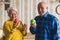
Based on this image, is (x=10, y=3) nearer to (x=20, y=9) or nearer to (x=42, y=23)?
(x=20, y=9)

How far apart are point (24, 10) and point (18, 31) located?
3.02 feet

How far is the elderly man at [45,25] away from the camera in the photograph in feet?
6.73

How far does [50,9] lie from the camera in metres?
3.22

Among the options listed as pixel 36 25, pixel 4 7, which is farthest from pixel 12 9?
pixel 4 7

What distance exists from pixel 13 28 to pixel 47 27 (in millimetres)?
395

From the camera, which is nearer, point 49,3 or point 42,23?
point 42,23

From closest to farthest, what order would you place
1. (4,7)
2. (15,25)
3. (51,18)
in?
(51,18) < (15,25) < (4,7)

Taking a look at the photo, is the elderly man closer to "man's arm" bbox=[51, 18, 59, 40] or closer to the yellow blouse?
"man's arm" bbox=[51, 18, 59, 40]

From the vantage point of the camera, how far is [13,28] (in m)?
2.26

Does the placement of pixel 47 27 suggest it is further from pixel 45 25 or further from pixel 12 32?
pixel 12 32

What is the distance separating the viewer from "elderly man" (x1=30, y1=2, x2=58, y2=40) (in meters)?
2.05

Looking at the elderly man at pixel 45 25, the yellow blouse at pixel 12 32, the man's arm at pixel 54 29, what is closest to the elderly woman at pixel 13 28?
the yellow blouse at pixel 12 32

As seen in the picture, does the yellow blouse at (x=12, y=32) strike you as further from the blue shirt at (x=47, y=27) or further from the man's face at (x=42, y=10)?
the man's face at (x=42, y=10)

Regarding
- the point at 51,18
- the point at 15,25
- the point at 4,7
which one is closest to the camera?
the point at 51,18
